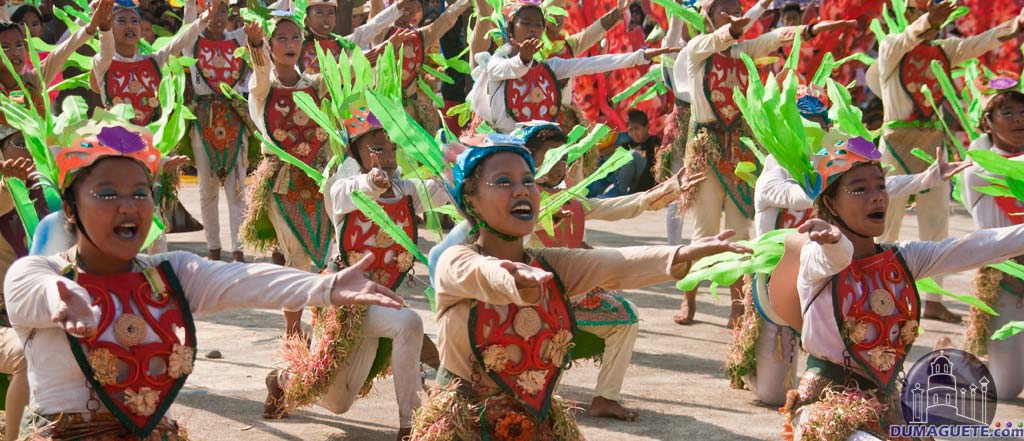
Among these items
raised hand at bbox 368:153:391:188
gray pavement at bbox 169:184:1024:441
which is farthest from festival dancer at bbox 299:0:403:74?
raised hand at bbox 368:153:391:188

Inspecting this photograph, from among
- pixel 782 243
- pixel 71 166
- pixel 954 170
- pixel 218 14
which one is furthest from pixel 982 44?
pixel 71 166

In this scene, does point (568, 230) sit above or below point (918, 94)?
below

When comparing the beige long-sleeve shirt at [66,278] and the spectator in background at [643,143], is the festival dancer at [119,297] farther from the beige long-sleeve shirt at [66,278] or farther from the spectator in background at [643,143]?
the spectator in background at [643,143]

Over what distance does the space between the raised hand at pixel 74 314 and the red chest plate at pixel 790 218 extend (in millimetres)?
4014

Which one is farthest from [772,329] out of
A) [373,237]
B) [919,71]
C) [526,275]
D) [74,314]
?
[74,314]

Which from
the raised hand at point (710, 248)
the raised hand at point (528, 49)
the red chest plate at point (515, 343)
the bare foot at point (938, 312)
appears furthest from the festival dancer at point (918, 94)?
the raised hand at point (710, 248)

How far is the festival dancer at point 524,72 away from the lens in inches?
345

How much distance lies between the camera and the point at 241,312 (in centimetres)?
895

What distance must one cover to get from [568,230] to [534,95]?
246 centimetres

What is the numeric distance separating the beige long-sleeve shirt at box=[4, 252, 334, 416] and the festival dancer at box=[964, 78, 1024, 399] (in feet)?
14.2

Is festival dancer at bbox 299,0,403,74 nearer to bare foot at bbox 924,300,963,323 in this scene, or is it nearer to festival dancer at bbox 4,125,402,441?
bare foot at bbox 924,300,963,323

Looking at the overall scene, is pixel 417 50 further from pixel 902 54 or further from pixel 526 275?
pixel 526 275

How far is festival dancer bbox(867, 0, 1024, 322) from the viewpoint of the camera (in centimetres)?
885

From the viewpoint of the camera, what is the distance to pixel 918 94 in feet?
29.3
